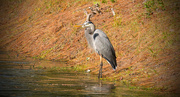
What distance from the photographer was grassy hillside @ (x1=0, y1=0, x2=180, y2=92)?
28.9ft

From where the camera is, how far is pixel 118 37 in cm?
1390

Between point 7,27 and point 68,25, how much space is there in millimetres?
8464

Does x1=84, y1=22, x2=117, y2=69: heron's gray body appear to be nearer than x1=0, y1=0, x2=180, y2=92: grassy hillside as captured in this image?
No

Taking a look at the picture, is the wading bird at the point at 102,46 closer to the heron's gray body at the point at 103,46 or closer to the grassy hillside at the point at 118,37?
the heron's gray body at the point at 103,46

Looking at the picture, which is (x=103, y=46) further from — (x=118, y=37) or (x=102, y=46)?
(x=118, y=37)

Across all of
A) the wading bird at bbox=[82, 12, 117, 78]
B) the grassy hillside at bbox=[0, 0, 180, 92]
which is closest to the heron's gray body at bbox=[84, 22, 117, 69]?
the wading bird at bbox=[82, 12, 117, 78]

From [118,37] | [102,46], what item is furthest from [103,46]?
[118,37]

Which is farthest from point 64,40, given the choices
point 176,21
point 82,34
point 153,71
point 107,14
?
point 153,71

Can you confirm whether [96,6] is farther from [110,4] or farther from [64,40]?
[64,40]

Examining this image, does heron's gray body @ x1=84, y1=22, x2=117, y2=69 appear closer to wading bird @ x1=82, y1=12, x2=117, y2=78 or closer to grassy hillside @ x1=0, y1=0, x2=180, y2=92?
wading bird @ x1=82, y1=12, x2=117, y2=78

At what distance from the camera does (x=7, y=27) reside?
77.0ft

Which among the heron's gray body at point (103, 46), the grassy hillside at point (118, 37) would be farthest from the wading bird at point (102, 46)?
the grassy hillside at point (118, 37)

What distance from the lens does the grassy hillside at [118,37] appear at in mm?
8797

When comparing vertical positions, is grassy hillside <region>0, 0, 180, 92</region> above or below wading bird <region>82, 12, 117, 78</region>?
below
